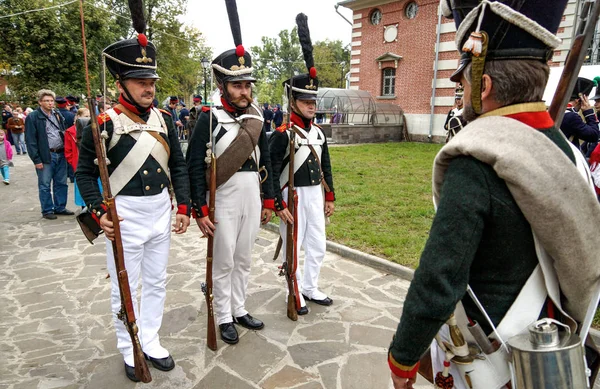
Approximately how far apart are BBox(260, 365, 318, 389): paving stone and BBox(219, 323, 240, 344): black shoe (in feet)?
1.93

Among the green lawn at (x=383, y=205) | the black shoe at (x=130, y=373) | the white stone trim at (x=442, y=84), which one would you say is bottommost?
the black shoe at (x=130, y=373)

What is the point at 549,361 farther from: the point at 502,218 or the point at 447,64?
the point at 447,64

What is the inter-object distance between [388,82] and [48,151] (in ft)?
63.7

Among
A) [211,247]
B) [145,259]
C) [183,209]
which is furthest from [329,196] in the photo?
[145,259]

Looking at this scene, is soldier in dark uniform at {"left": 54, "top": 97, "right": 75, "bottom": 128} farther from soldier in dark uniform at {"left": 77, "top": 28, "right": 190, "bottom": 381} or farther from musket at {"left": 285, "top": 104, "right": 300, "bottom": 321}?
musket at {"left": 285, "top": 104, "right": 300, "bottom": 321}

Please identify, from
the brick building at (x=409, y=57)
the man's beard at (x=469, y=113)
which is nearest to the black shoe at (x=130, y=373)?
the man's beard at (x=469, y=113)

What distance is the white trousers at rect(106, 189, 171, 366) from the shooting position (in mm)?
3176

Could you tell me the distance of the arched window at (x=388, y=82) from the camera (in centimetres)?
2350

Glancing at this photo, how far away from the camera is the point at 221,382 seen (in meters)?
3.27

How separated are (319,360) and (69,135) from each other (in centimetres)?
660

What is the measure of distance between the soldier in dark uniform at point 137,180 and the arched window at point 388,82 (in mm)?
21787

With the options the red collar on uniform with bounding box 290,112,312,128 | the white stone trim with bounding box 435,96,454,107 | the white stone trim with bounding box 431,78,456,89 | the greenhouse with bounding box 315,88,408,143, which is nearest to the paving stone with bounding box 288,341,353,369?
the red collar on uniform with bounding box 290,112,312,128

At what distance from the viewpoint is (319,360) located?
11.8ft

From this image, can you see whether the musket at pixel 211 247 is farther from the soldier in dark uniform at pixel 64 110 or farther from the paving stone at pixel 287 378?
the soldier in dark uniform at pixel 64 110
